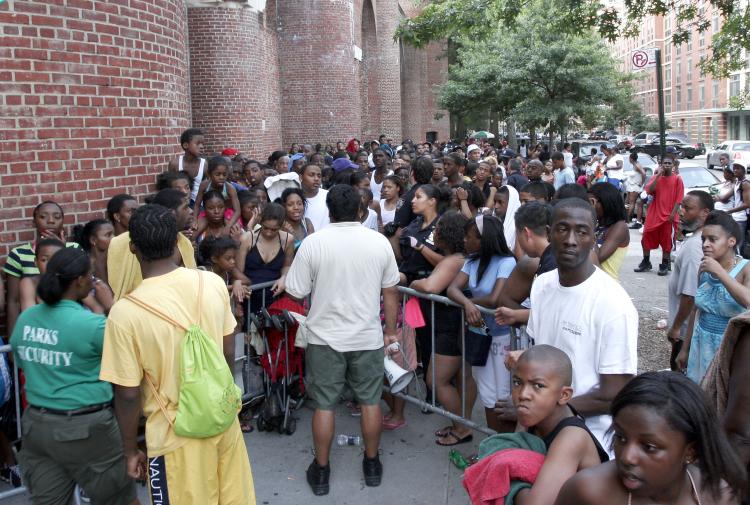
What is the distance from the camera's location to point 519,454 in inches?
103

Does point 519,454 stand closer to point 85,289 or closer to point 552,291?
point 552,291

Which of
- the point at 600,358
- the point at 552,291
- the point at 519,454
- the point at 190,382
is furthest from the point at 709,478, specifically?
the point at 190,382

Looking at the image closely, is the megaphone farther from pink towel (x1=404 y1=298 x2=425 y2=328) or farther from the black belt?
the black belt

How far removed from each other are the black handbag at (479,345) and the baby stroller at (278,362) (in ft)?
4.40

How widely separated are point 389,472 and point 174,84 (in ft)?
14.3

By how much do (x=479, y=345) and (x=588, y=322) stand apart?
70.0 inches

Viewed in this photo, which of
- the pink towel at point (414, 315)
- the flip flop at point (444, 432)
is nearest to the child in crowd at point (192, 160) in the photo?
the pink towel at point (414, 315)

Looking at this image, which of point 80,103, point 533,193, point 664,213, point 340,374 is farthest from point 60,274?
point 664,213

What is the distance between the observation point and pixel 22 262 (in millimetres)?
4992

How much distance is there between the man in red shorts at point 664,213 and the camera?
1110 cm

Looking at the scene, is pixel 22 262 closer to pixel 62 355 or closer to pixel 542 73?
pixel 62 355

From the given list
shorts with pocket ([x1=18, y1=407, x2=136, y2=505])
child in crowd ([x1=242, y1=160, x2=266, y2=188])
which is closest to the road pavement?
shorts with pocket ([x1=18, y1=407, x2=136, y2=505])

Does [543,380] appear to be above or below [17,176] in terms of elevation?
below

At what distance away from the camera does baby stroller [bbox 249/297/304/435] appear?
17.8 feet
